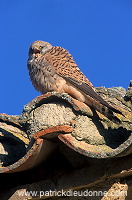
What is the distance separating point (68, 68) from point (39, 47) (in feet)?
3.51

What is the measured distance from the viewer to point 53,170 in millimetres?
3807

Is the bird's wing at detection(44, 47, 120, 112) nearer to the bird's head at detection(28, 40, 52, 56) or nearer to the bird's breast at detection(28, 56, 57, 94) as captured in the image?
the bird's breast at detection(28, 56, 57, 94)

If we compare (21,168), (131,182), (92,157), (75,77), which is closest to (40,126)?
(21,168)

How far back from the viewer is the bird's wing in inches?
187

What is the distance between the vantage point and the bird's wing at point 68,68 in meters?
4.75

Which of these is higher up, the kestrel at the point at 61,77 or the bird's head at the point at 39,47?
the bird's head at the point at 39,47

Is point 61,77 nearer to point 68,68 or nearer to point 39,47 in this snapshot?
point 68,68

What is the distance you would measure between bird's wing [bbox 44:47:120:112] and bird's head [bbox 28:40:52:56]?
0.30m

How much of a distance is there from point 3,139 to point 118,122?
1197mm

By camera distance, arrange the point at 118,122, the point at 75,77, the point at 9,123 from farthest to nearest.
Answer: the point at 75,77 < the point at 9,123 < the point at 118,122

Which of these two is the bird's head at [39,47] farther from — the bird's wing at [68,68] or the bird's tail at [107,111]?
the bird's tail at [107,111]

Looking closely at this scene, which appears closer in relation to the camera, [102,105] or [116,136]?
[116,136]

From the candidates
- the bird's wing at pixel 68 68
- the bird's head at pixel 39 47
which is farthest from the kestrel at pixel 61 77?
the bird's head at pixel 39 47

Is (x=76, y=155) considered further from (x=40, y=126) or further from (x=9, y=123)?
(x=9, y=123)
